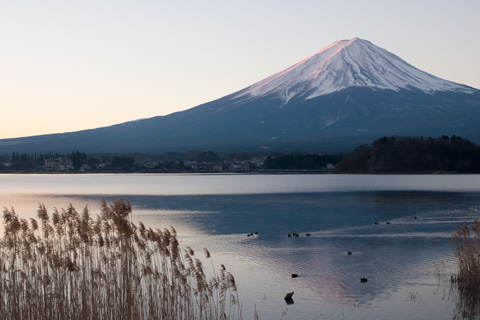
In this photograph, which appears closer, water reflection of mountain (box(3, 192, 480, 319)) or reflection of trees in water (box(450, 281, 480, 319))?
reflection of trees in water (box(450, 281, 480, 319))

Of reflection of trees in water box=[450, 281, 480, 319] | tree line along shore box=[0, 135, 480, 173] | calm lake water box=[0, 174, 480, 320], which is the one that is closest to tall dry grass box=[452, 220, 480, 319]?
reflection of trees in water box=[450, 281, 480, 319]

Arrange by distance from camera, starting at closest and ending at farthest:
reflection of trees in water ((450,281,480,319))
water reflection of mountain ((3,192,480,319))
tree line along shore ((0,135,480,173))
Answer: reflection of trees in water ((450,281,480,319)) < water reflection of mountain ((3,192,480,319)) < tree line along shore ((0,135,480,173))

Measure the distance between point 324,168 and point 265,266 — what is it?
112202mm

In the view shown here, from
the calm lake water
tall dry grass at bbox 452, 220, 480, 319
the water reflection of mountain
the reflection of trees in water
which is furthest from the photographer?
the water reflection of mountain

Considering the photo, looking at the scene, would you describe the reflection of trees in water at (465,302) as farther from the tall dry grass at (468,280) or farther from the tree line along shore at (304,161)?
the tree line along shore at (304,161)

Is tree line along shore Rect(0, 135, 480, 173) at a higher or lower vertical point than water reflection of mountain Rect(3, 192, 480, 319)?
higher

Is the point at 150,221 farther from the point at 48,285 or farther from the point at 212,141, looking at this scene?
the point at 212,141

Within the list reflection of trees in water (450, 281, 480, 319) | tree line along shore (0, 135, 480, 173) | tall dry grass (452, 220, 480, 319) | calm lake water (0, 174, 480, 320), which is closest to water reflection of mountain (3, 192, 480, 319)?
calm lake water (0, 174, 480, 320)

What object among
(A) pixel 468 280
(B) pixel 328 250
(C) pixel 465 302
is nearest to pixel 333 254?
(B) pixel 328 250

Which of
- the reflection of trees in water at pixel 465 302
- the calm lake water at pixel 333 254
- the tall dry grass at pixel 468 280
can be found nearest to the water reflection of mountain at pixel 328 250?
the calm lake water at pixel 333 254

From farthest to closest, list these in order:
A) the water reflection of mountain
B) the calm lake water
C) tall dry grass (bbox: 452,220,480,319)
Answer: the water reflection of mountain < the calm lake water < tall dry grass (bbox: 452,220,480,319)

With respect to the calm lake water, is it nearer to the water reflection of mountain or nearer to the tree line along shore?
the water reflection of mountain

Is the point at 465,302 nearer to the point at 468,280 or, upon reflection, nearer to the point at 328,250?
the point at 468,280

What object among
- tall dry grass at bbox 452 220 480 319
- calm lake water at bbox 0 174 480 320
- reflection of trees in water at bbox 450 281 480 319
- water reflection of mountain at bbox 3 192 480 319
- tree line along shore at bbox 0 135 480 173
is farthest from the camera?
tree line along shore at bbox 0 135 480 173
